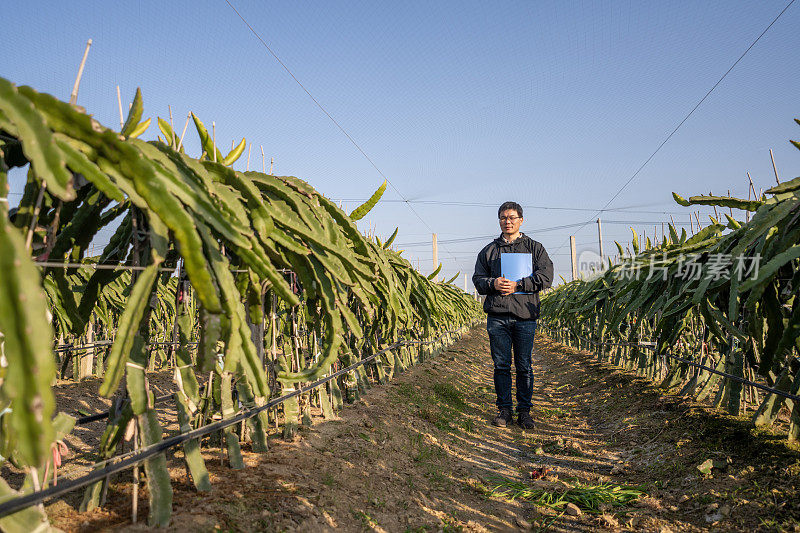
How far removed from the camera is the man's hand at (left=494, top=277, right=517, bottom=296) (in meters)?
3.87

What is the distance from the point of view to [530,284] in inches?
155

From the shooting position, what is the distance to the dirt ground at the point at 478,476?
172 centimetres

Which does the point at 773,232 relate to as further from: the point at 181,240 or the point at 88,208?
the point at 88,208

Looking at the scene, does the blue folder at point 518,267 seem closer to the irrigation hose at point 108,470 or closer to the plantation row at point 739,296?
→ the plantation row at point 739,296

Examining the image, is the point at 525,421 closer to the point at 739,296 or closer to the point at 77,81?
the point at 739,296

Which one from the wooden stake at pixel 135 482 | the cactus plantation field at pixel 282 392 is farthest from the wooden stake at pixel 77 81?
the wooden stake at pixel 135 482

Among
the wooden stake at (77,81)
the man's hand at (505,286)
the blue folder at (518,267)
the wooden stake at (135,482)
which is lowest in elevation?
the wooden stake at (135,482)

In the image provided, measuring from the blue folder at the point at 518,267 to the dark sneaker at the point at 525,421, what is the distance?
3.68 feet

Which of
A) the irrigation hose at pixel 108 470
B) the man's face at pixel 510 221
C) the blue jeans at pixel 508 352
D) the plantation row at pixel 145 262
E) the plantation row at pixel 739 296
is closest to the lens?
the plantation row at pixel 145 262

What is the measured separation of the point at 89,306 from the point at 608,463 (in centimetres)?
300

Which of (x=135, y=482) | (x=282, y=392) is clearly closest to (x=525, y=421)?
(x=282, y=392)

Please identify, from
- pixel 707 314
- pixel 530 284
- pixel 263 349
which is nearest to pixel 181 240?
pixel 263 349

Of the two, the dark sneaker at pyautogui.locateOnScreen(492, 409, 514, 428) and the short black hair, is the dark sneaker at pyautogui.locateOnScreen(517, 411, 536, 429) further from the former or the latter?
the short black hair
